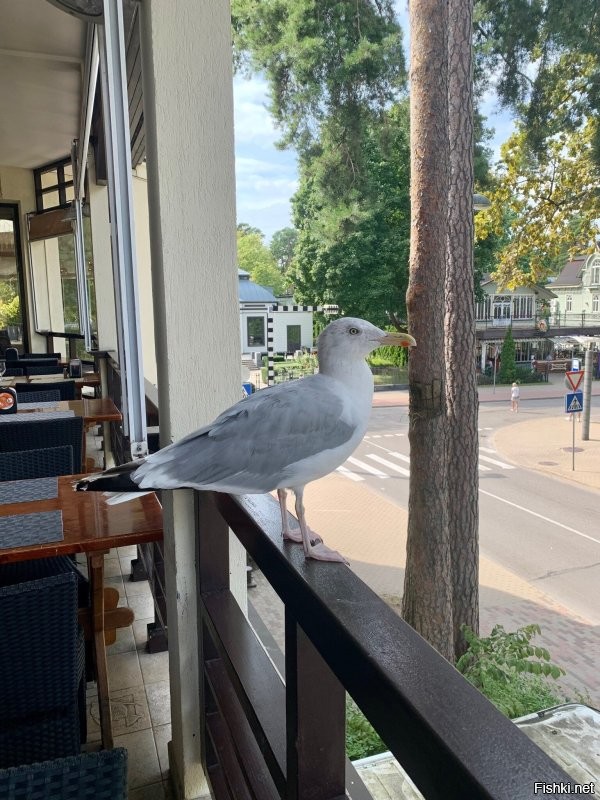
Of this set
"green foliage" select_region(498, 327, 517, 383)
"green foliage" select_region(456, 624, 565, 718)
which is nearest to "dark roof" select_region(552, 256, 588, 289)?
"green foliage" select_region(498, 327, 517, 383)

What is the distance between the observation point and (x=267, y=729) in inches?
33.7

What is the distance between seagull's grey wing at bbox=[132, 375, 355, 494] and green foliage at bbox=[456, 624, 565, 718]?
11.6 ft

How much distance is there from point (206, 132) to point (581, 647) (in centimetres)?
592

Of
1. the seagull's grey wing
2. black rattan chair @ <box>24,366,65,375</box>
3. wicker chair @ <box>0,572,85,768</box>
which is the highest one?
the seagull's grey wing

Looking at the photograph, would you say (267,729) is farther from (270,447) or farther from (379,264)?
(379,264)

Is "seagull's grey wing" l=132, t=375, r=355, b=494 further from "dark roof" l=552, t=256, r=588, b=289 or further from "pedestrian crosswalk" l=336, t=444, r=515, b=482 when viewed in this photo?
"dark roof" l=552, t=256, r=588, b=289

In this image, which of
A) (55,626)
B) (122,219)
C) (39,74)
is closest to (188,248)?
(122,219)

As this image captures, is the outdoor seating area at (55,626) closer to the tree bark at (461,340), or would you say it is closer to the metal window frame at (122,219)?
the metal window frame at (122,219)

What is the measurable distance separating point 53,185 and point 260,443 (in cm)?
661

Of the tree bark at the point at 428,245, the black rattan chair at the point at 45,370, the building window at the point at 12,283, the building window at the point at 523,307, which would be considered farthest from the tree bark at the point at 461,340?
the building window at the point at 523,307

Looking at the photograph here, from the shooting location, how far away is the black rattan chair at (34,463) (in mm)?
1909

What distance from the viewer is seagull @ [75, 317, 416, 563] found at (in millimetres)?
896

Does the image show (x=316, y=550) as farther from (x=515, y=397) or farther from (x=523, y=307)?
(x=523, y=307)

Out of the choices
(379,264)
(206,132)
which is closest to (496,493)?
(379,264)
